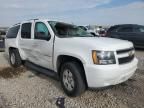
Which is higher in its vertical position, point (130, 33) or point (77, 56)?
point (77, 56)

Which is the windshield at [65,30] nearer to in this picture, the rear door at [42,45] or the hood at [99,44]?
the rear door at [42,45]

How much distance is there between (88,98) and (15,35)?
4.04 m

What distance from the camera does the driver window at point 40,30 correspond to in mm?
5692

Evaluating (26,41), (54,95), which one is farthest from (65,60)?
(26,41)

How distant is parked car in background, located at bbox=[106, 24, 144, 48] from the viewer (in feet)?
44.5

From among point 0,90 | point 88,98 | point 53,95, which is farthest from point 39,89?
point 88,98

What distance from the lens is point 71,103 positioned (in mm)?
4629

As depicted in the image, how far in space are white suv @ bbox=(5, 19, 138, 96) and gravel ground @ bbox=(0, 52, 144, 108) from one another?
0.36 m

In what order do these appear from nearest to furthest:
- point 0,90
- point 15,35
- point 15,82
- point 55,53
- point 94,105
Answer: point 94,105 → point 55,53 → point 0,90 → point 15,82 → point 15,35

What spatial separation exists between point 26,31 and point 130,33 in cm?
883

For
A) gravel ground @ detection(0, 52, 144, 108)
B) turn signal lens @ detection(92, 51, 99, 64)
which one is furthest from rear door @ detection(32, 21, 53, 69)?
turn signal lens @ detection(92, 51, 99, 64)

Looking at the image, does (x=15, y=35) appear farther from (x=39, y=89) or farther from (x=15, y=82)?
(x=39, y=89)

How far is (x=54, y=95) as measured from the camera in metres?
5.14

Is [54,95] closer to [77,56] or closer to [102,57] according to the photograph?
[77,56]
